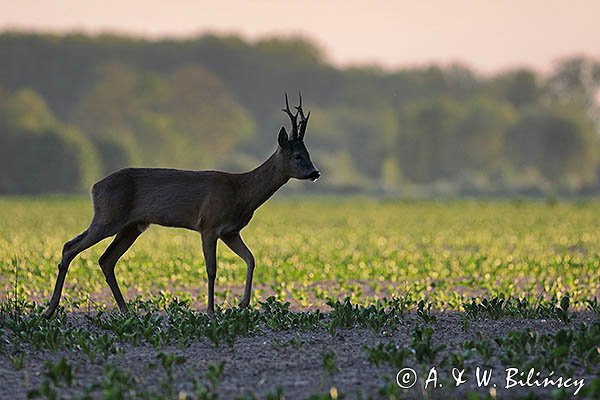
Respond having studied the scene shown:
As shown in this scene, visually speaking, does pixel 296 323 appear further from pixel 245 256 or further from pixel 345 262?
pixel 345 262

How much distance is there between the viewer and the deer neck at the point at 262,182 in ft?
38.8

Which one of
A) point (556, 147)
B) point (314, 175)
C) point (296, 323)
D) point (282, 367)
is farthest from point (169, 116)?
point (282, 367)

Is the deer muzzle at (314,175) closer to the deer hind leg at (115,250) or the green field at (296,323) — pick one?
the green field at (296,323)

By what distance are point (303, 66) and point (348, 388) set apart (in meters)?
157

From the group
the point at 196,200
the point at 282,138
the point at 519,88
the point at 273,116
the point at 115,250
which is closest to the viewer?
the point at 282,138

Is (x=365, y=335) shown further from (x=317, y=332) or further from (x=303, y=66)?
(x=303, y=66)

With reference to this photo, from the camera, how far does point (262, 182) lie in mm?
11883

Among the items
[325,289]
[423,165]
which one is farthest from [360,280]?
[423,165]

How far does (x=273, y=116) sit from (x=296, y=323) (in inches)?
5124

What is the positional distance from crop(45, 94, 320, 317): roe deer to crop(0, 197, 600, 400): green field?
2.55 feet

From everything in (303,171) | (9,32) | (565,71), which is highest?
(9,32)

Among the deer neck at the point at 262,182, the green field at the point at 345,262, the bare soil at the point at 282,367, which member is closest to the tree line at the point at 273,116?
the green field at the point at 345,262

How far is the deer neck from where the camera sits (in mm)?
11836

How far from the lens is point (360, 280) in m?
17.3
